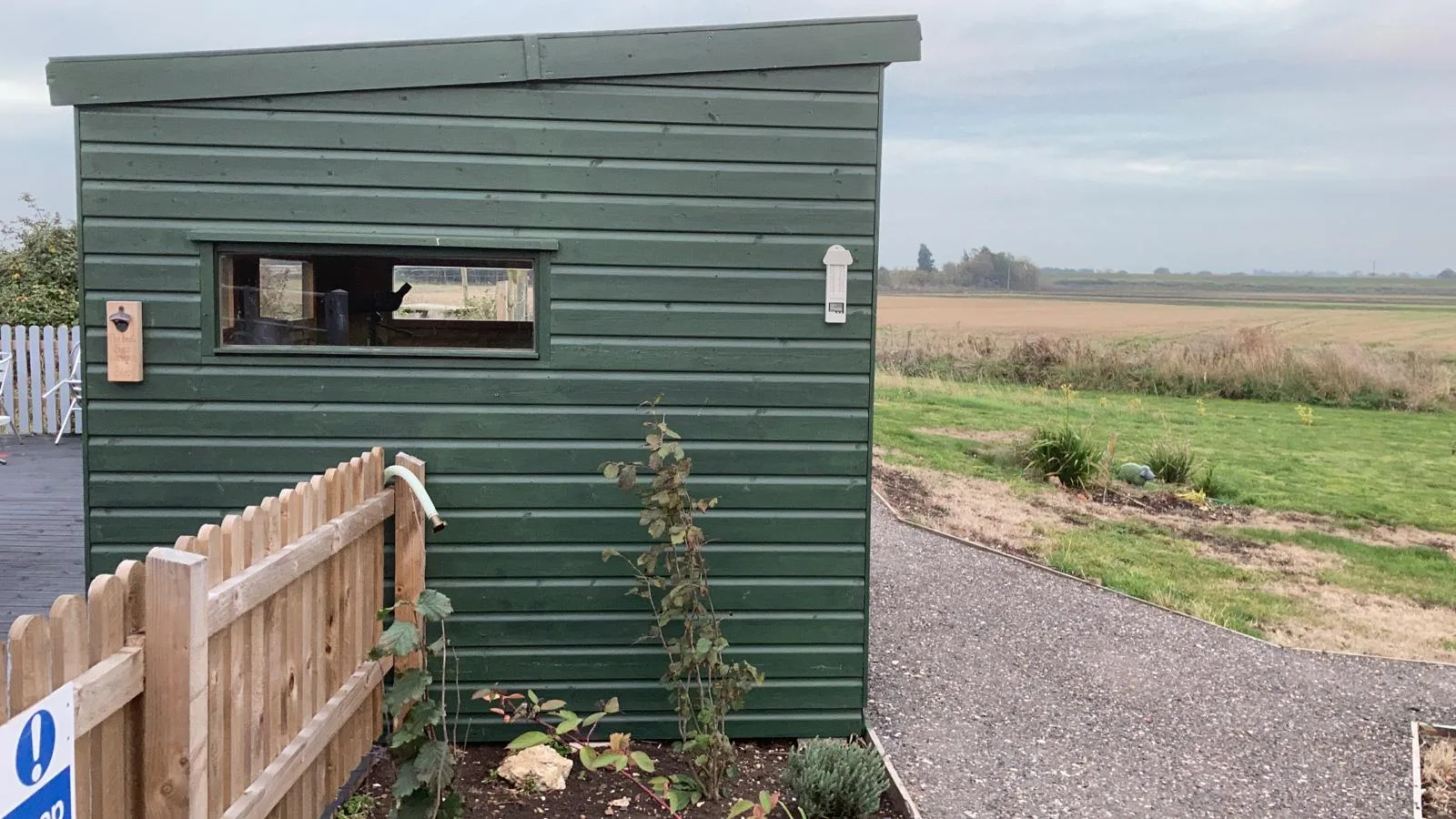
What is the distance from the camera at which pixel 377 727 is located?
15.1ft

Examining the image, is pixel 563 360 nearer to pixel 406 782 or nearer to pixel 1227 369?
pixel 406 782

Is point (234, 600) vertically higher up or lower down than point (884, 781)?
higher up

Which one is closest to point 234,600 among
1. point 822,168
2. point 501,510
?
point 501,510

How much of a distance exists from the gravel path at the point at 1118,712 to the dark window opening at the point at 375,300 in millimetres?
2578

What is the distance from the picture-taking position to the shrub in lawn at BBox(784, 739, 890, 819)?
4098mm

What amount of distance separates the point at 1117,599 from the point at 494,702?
4.72m

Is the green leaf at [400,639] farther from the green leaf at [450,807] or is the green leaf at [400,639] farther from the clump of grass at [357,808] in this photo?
the clump of grass at [357,808]

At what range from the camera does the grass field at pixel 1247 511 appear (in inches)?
314

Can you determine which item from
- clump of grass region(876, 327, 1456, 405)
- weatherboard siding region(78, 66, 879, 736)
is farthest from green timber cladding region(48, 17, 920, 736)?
clump of grass region(876, 327, 1456, 405)

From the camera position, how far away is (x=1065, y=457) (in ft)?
38.2

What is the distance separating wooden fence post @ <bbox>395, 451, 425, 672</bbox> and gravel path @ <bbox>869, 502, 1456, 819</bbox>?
217 cm

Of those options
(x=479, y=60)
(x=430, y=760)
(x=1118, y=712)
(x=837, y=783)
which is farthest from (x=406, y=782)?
(x=1118, y=712)

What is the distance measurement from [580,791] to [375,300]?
2.11m

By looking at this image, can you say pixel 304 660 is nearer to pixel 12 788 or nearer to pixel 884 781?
pixel 12 788
